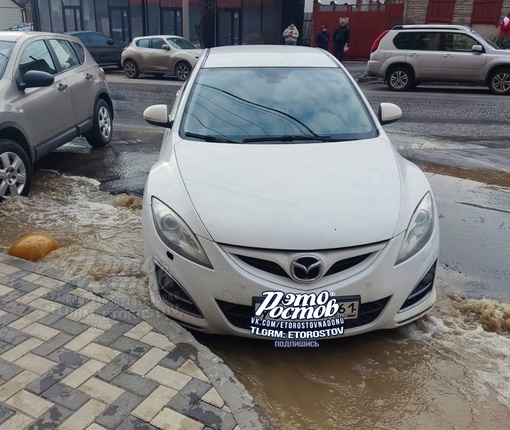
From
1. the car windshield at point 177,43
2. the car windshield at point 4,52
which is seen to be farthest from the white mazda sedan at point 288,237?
the car windshield at point 177,43

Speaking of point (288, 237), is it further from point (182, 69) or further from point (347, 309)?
point (182, 69)

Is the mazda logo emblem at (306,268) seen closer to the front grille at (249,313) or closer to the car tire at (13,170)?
the front grille at (249,313)

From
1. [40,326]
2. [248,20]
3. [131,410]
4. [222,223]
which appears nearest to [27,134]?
[40,326]

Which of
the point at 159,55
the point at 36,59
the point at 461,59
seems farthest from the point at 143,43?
the point at 36,59

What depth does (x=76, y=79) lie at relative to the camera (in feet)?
24.3

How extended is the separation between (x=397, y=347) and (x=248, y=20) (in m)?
27.1

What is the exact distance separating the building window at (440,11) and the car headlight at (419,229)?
22.4 meters

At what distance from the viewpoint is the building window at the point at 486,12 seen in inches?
864

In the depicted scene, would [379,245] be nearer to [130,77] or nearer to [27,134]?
[27,134]

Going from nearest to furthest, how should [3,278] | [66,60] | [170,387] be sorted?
[170,387] < [3,278] < [66,60]

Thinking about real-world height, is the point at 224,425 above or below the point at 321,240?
→ below

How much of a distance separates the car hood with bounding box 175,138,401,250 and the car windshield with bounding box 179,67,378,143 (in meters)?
0.20

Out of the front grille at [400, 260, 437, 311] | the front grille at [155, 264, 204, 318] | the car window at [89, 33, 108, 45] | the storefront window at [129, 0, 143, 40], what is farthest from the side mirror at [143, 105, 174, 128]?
the storefront window at [129, 0, 143, 40]

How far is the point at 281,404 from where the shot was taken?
290 centimetres
